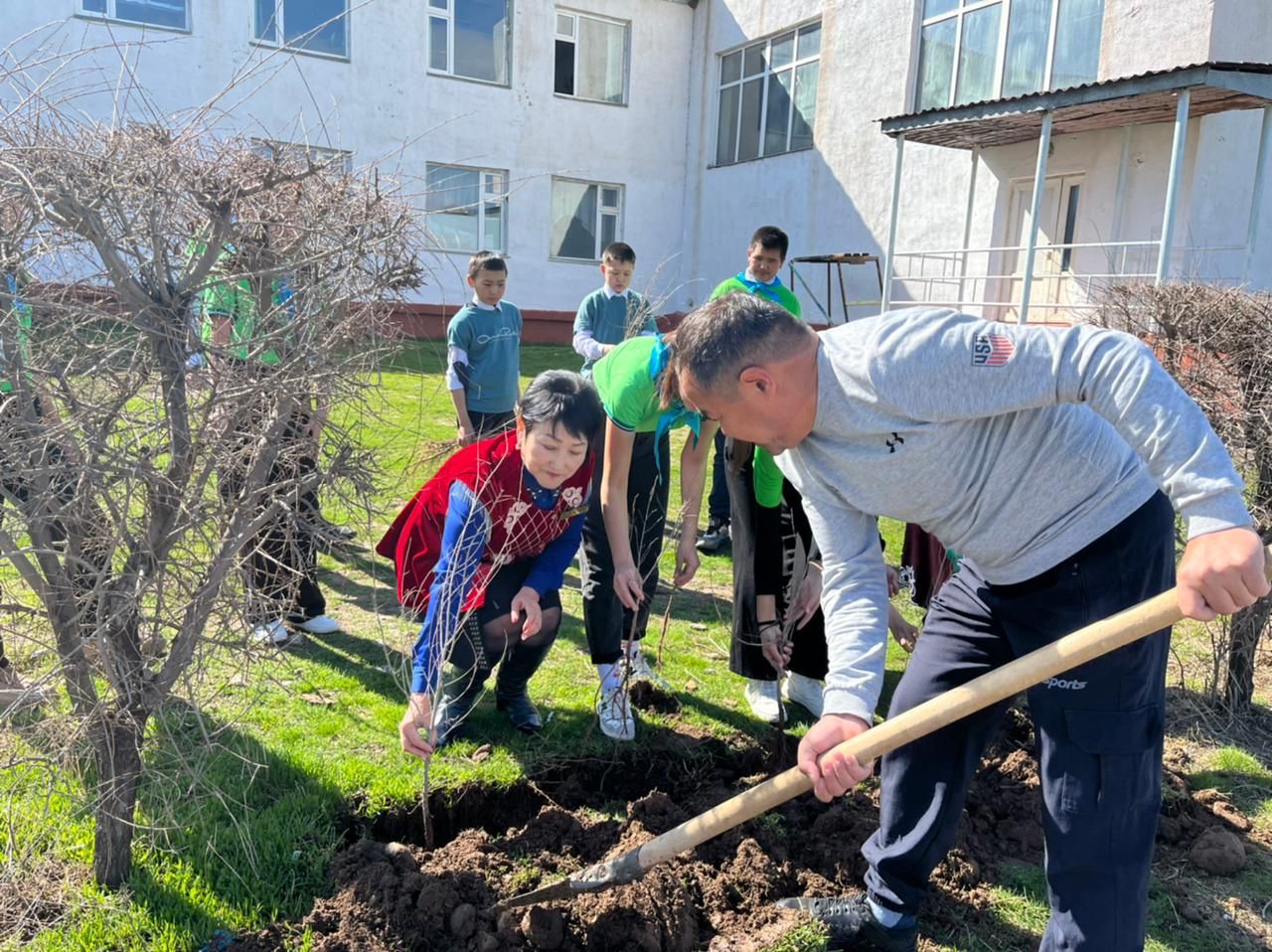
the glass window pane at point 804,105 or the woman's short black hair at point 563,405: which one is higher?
the glass window pane at point 804,105

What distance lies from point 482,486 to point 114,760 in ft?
4.31

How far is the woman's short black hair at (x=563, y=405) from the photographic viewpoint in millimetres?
2998

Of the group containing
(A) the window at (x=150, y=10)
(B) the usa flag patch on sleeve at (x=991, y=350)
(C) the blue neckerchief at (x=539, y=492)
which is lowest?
(C) the blue neckerchief at (x=539, y=492)

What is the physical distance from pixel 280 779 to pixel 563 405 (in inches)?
60.2

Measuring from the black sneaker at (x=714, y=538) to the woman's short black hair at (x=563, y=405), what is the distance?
316 centimetres

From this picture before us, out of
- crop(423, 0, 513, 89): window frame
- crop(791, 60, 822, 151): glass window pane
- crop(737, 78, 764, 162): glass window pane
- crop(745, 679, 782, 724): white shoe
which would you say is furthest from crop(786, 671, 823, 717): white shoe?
crop(737, 78, 764, 162): glass window pane

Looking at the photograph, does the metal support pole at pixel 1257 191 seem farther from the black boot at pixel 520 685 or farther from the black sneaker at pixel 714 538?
the black boot at pixel 520 685

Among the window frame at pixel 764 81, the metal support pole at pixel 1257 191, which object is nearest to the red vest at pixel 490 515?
the metal support pole at pixel 1257 191

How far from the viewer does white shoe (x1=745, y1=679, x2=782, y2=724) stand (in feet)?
12.3

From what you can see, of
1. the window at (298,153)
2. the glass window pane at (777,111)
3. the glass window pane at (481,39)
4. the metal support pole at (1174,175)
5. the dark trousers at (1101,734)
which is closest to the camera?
the dark trousers at (1101,734)

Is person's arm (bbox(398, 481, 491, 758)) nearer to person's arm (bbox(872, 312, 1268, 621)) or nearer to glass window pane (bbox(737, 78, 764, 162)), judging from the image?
person's arm (bbox(872, 312, 1268, 621))

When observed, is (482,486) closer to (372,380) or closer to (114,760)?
(372,380)

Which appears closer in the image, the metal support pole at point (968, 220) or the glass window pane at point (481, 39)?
the metal support pole at point (968, 220)

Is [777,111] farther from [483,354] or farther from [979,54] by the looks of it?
[483,354]
